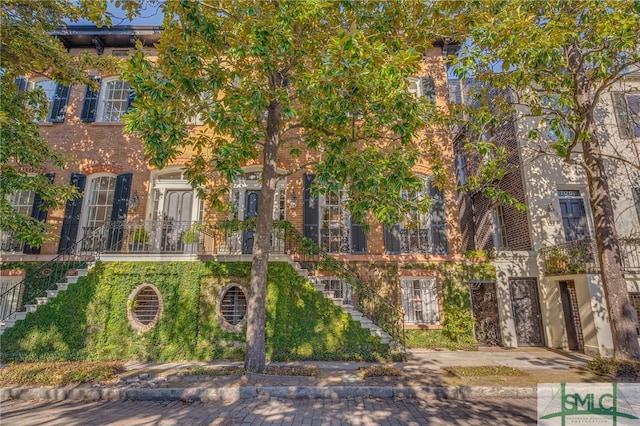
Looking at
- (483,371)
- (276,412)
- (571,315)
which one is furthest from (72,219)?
(571,315)

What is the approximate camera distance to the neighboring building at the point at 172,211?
10.4 meters

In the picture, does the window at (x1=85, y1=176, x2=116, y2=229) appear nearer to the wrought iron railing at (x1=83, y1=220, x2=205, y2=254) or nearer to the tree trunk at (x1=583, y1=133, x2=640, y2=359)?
the wrought iron railing at (x1=83, y1=220, x2=205, y2=254)

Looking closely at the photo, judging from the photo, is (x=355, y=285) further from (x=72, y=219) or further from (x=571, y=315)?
(x=72, y=219)

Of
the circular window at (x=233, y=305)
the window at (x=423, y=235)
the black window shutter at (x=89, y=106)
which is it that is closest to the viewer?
the circular window at (x=233, y=305)

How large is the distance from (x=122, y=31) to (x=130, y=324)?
1045 centimetres

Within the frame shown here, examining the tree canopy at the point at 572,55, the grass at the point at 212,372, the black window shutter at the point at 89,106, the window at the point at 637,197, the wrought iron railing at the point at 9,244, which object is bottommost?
the grass at the point at 212,372

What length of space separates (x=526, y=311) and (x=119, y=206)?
13952 mm

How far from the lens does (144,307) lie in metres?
9.23

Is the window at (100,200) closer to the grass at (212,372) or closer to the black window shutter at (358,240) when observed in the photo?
the grass at (212,372)

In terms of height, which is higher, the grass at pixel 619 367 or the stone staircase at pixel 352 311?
the stone staircase at pixel 352 311

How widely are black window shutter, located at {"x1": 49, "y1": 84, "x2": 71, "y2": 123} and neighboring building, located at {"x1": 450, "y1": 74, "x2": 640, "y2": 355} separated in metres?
15.4

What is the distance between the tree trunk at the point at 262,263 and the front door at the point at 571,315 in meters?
9.39

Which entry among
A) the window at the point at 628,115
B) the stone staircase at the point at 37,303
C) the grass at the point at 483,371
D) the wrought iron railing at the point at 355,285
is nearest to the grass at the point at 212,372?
the wrought iron railing at the point at 355,285

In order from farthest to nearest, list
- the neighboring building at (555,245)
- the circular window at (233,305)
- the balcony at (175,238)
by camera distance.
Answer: the neighboring building at (555,245), the balcony at (175,238), the circular window at (233,305)
